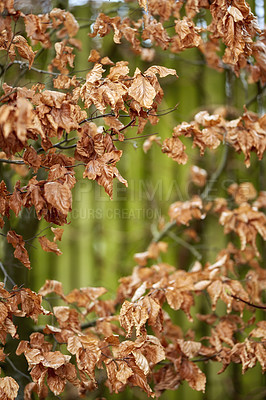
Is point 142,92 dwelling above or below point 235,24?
below

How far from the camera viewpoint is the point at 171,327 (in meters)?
1.69

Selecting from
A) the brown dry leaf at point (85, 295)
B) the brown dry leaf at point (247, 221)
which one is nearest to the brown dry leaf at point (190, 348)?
the brown dry leaf at point (85, 295)

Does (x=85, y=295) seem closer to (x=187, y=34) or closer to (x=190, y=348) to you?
(x=190, y=348)

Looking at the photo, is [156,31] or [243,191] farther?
[243,191]

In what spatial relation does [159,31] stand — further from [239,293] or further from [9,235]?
[239,293]

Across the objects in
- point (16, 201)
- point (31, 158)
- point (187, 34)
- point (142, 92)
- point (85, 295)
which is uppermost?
point (187, 34)

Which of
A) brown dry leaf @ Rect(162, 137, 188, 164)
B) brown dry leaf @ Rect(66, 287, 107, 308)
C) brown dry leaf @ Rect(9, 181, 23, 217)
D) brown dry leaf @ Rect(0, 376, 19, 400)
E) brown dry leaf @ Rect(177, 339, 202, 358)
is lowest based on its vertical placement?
brown dry leaf @ Rect(177, 339, 202, 358)

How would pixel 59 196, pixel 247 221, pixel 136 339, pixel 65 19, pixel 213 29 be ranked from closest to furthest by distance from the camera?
pixel 59 196 < pixel 136 339 < pixel 213 29 < pixel 65 19 < pixel 247 221

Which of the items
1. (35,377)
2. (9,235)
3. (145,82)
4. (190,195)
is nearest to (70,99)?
(145,82)

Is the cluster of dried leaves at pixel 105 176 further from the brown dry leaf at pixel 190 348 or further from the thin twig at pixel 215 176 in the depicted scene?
the thin twig at pixel 215 176

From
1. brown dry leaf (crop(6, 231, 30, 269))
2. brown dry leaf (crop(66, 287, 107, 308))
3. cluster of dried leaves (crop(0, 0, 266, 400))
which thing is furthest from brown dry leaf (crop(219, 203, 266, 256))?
brown dry leaf (crop(6, 231, 30, 269))

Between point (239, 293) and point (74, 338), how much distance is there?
60 cm

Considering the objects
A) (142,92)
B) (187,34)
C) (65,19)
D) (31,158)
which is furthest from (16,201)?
(65,19)

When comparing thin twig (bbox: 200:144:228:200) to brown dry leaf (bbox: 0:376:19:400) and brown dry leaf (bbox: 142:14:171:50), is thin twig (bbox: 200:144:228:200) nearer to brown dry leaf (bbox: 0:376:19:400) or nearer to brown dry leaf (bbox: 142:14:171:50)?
brown dry leaf (bbox: 142:14:171:50)
